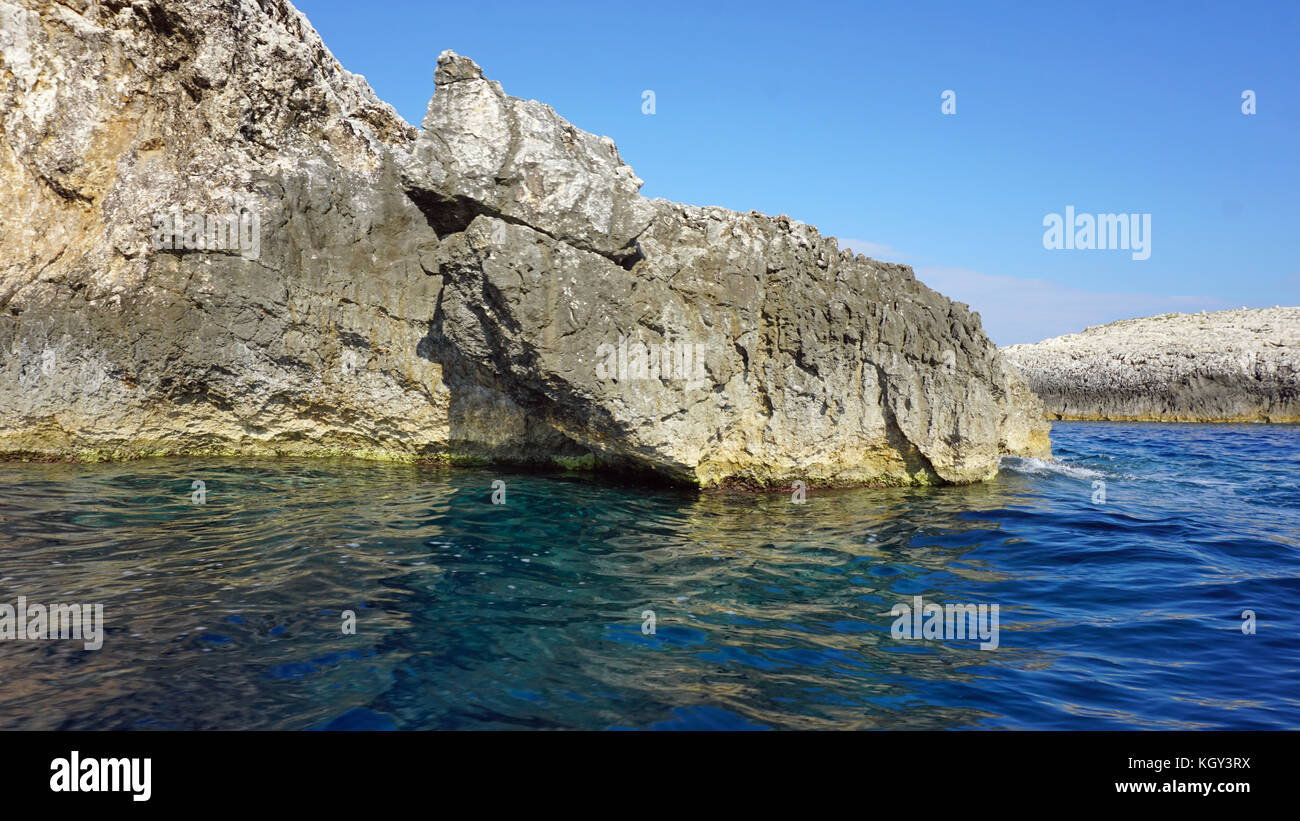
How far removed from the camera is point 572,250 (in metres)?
12.7

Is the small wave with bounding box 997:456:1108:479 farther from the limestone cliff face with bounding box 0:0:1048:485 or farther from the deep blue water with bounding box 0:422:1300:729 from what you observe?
the deep blue water with bounding box 0:422:1300:729

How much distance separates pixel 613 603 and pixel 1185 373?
41.3 m

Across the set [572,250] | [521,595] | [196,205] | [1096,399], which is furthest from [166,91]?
[1096,399]

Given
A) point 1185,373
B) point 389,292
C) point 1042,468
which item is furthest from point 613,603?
point 1185,373

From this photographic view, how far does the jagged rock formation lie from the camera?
36.2 m

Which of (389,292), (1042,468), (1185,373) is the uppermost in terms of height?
(389,292)

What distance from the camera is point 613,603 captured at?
7891mm

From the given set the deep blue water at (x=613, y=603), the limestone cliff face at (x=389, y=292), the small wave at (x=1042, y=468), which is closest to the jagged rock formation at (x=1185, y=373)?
the small wave at (x=1042, y=468)

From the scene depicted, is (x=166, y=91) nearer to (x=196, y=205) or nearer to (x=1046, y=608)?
(x=196, y=205)

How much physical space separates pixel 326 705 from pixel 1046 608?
293 inches

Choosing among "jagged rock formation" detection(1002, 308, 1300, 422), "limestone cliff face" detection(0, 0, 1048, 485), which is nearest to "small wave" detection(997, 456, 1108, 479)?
"limestone cliff face" detection(0, 0, 1048, 485)

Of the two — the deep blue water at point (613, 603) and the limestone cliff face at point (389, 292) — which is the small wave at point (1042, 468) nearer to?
the limestone cliff face at point (389, 292)

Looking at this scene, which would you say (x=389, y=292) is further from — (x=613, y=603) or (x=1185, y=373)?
(x=1185, y=373)

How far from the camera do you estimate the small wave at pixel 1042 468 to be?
17141 millimetres
